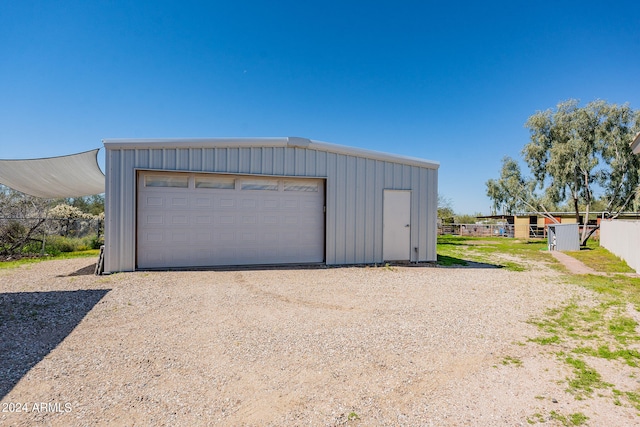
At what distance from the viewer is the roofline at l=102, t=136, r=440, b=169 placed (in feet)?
22.4

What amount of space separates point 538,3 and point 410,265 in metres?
9.44

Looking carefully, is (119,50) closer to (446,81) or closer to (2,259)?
(2,259)

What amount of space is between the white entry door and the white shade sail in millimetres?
7957

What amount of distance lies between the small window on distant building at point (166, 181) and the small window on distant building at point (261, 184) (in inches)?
56.0

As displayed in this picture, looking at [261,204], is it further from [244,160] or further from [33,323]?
[33,323]

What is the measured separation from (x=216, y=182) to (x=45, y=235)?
26.2ft

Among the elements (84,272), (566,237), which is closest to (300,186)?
(84,272)

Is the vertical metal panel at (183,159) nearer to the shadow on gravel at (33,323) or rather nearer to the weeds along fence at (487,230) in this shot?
the shadow on gravel at (33,323)

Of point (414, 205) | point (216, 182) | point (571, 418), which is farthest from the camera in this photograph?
point (414, 205)

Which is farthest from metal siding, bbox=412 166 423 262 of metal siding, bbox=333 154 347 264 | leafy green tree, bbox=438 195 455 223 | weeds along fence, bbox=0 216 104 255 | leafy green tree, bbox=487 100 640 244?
leafy green tree, bbox=438 195 455 223

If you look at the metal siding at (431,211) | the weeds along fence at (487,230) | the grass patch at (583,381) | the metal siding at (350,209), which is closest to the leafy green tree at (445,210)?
the weeds along fence at (487,230)

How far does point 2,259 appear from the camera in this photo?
9.08 m

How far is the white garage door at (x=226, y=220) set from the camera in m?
7.20

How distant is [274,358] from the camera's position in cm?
285
